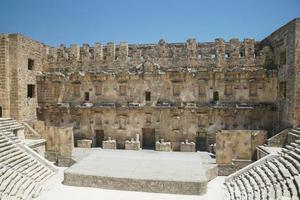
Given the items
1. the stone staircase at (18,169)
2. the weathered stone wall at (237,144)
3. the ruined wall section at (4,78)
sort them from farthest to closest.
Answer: the ruined wall section at (4,78), the weathered stone wall at (237,144), the stone staircase at (18,169)

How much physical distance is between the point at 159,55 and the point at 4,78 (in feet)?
40.2

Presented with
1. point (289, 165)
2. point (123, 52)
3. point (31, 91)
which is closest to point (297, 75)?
point (289, 165)

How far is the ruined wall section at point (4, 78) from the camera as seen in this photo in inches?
727

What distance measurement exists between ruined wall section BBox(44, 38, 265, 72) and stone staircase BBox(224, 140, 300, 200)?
8.24m

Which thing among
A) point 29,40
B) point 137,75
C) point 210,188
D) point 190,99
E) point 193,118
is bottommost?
point 210,188

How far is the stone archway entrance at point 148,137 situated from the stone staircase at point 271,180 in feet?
27.2

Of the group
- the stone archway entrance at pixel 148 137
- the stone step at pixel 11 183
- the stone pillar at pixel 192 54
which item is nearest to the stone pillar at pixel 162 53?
the stone pillar at pixel 192 54

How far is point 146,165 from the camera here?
15023mm

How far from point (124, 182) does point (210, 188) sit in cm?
468

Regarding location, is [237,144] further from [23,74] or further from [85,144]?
[23,74]

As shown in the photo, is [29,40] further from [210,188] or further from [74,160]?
[210,188]

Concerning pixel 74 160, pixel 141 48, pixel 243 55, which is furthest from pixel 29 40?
pixel 243 55

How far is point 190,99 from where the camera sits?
65.2ft

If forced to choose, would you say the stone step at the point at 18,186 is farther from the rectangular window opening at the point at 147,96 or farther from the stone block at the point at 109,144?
the rectangular window opening at the point at 147,96
